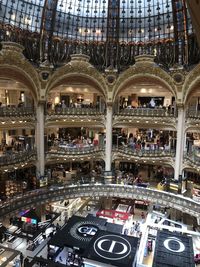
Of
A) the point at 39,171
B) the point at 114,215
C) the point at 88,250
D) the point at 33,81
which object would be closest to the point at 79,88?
the point at 33,81

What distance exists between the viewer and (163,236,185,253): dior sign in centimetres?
2228

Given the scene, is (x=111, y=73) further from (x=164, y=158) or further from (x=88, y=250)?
(x=88, y=250)

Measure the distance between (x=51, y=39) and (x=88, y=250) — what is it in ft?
83.0

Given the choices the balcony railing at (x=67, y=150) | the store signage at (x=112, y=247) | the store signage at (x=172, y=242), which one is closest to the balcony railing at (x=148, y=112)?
the balcony railing at (x=67, y=150)

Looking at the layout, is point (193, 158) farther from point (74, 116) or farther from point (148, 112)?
point (74, 116)

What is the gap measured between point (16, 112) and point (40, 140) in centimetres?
486

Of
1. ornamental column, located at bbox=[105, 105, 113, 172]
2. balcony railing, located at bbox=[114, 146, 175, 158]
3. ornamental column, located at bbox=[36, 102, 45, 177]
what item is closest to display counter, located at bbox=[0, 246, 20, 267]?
ornamental column, located at bbox=[36, 102, 45, 177]

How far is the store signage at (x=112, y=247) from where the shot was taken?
20.7 metres

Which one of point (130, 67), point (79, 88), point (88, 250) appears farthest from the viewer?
point (79, 88)

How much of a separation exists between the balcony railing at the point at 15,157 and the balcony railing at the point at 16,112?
4.36m

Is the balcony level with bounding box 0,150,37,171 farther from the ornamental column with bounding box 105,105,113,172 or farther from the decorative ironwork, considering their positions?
the decorative ironwork

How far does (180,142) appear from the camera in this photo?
108 feet

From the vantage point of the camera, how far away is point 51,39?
33.4 metres

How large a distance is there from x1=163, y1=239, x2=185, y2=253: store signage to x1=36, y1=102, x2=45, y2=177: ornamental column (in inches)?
676
